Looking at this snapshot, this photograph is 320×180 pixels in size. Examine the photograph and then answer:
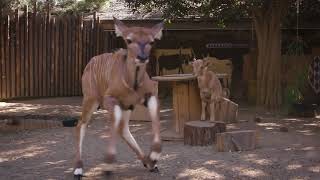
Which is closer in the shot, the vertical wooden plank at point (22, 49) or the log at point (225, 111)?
the log at point (225, 111)

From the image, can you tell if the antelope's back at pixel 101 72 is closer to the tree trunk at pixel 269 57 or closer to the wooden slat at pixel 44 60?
the tree trunk at pixel 269 57

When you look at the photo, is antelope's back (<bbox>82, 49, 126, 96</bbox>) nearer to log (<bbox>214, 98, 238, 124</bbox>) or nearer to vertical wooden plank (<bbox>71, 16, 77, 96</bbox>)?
log (<bbox>214, 98, 238, 124</bbox>)

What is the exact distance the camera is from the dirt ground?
274 inches


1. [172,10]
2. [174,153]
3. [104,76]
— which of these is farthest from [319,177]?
[172,10]

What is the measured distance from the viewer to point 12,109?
13.8 m

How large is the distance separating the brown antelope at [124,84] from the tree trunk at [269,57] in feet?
28.0

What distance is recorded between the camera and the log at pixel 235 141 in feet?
27.4

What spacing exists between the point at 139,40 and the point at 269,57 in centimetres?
993

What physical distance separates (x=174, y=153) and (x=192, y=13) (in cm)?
→ 774

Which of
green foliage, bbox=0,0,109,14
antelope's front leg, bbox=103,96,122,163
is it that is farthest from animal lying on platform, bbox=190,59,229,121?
green foliage, bbox=0,0,109,14

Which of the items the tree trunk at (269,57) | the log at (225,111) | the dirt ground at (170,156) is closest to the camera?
the dirt ground at (170,156)

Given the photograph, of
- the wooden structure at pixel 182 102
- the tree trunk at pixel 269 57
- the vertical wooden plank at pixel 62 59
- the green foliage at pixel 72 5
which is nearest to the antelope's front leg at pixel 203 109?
the wooden structure at pixel 182 102

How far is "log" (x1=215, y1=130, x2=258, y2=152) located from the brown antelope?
226 centimetres

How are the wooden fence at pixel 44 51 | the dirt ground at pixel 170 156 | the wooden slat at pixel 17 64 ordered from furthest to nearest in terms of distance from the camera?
the wooden slat at pixel 17 64 → the wooden fence at pixel 44 51 → the dirt ground at pixel 170 156
